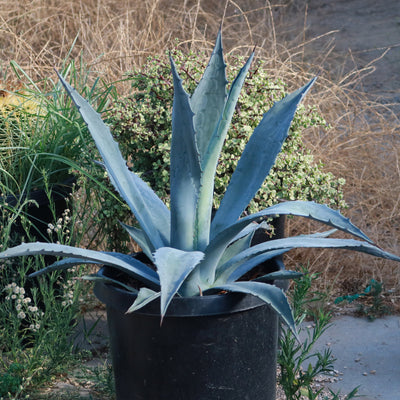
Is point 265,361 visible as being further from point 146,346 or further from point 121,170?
point 121,170

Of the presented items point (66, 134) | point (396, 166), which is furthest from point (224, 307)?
point (396, 166)

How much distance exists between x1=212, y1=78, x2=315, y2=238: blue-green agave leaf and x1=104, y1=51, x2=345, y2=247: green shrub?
66 centimetres

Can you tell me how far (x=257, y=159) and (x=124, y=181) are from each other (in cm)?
41

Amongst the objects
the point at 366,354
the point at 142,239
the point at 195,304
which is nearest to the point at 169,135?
the point at 142,239

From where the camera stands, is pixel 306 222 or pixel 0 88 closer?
pixel 0 88

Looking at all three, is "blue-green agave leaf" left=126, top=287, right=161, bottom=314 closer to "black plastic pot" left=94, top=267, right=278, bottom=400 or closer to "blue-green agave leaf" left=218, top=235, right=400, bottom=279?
"black plastic pot" left=94, top=267, right=278, bottom=400

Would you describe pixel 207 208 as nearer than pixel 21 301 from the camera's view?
Yes

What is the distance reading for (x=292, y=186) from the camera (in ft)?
8.82

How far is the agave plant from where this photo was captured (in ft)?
5.37

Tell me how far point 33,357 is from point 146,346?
2.33ft

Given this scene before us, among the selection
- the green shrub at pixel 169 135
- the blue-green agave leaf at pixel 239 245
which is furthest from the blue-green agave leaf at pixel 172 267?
the green shrub at pixel 169 135

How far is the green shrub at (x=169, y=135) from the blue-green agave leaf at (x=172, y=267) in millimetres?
946

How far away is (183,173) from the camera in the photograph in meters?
1.69

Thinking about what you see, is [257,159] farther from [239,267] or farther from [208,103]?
[239,267]
